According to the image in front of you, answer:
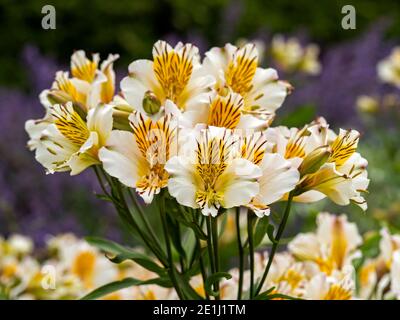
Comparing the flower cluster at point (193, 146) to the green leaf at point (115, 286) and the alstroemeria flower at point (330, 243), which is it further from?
the alstroemeria flower at point (330, 243)

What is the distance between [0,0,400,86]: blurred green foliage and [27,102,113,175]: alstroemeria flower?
3.03 meters

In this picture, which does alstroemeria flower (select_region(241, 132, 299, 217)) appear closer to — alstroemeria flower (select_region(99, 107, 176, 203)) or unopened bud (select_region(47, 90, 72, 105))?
alstroemeria flower (select_region(99, 107, 176, 203))

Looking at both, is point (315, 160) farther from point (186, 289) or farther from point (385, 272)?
point (385, 272)

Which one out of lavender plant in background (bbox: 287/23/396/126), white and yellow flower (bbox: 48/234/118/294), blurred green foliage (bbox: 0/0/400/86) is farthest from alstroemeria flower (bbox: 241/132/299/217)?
blurred green foliage (bbox: 0/0/400/86)

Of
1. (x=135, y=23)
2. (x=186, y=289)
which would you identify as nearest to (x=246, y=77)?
(x=186, y=289)

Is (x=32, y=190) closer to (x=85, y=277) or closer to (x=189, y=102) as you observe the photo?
(x=85, y=277)

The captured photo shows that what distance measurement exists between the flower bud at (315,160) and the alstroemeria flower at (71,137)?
178 millimetres

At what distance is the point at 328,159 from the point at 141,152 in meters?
0.17

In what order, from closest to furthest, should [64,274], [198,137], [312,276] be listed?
[198,137]
[312,276]
[64,274]

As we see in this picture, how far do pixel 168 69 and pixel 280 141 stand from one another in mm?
126

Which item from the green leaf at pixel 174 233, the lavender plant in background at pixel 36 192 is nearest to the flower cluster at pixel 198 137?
the green leaf at pixel 174 233

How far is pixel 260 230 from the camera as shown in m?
0.79

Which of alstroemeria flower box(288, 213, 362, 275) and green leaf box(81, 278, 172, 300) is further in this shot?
alstroemeria flower box(288, 213, 362, 275)

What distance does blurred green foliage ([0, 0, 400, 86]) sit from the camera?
13.5 ft
